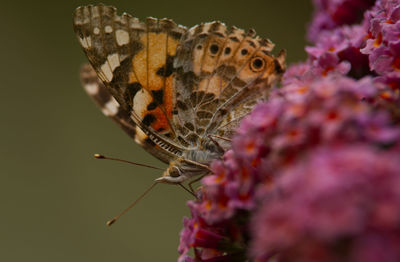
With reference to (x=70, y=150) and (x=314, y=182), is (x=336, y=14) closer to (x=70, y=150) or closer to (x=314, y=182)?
(x=314, y=182)

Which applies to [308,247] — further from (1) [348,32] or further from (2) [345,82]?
(1) [348,32]

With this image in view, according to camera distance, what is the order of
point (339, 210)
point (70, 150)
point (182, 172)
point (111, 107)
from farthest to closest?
1. point (70, 150)
2. point (111, 107)
3. point (182, 172)
4. point (339, 210)

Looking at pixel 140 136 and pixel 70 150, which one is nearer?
pixel 140 136

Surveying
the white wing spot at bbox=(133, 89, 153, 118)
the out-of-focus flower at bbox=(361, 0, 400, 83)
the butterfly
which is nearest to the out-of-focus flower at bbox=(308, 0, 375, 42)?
the butterfly

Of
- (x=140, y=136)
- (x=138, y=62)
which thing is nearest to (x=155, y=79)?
(x=138, y=62)

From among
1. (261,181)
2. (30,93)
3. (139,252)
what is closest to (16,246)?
(139,252)

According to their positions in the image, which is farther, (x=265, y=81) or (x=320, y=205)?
(x=265, y=81)

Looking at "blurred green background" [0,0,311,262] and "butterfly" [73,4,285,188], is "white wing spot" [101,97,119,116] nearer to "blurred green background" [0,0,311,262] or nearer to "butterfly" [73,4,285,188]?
"butterfly" [73,4,285,188]
